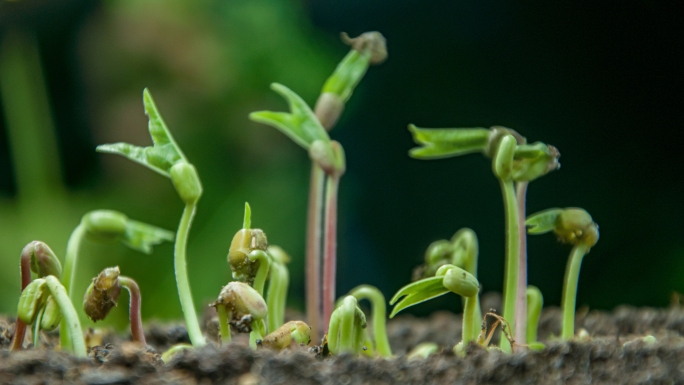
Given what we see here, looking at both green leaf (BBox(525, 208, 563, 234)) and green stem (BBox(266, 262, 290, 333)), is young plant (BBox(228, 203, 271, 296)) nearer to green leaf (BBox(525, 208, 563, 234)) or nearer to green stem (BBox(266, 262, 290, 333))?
green stem (BBox(266, 262, 290, 333))

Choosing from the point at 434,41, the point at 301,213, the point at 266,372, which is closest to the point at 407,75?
the point at 434,41

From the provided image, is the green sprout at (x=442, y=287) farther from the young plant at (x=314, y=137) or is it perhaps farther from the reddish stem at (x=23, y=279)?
the reddish stem at (x=23, y=279)

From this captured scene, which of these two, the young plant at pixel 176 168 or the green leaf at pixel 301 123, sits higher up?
the green leaf at pixel 301 123

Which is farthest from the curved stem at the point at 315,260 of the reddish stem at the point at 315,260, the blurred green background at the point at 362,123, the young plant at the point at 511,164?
the blurred green background at the point at 362,123

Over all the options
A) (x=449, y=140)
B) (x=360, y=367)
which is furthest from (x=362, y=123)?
(x=360, y=367)

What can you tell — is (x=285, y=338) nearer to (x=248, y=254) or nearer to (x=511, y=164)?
(x=248, y=254)

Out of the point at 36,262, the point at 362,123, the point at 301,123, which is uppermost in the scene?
the point at 362,123

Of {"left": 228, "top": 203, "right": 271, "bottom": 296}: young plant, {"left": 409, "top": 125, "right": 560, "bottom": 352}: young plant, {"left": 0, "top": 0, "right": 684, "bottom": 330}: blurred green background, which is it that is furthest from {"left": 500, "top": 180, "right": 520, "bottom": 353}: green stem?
{"left": 0, "top": 0, "right": 684, "bottom": 330}: blurred green background

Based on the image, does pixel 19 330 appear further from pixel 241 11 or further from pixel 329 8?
pixel 329 8
